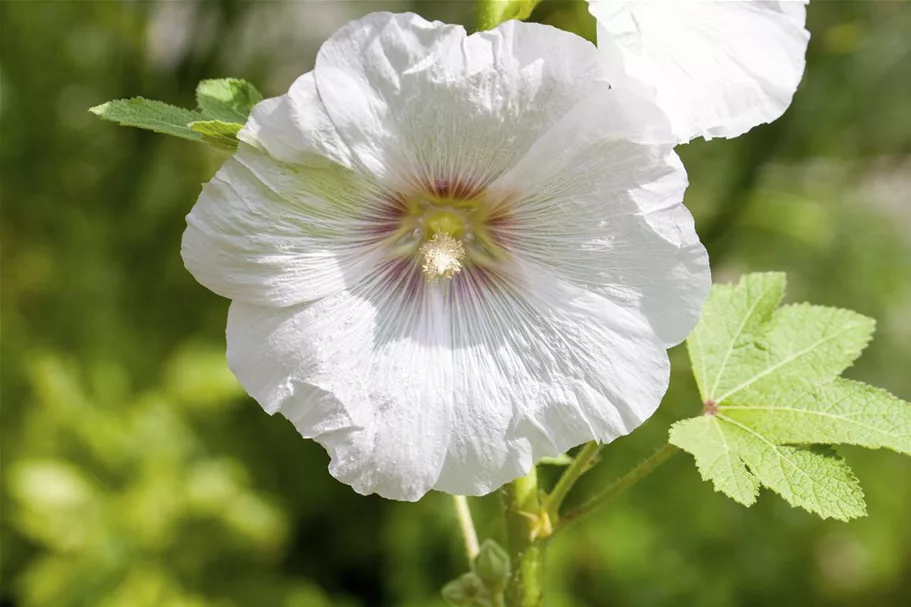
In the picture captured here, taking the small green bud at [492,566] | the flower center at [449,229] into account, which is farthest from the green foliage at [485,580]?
the flower center at [449,229]

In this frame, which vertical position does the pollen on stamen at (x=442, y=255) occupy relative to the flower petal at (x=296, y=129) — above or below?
below

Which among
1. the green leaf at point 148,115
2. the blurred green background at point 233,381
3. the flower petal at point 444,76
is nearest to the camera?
the flower petal at point 444,76

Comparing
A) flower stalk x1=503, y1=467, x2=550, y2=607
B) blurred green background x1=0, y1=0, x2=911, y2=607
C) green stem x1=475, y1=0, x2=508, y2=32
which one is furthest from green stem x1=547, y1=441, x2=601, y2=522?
blurred green background x1=0, y1=0, x2=911, y2=607

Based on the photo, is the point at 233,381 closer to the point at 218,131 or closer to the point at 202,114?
the point at 202,114

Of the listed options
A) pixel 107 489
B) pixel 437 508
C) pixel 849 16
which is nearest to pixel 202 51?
pixel 107 489

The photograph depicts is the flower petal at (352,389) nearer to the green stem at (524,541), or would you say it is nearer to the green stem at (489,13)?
the green stem at (524,541)

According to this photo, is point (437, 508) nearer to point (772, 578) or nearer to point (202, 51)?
point (772, 578)

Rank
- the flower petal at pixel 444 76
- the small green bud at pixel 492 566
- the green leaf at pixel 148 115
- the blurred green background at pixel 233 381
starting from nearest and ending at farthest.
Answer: the flower petal at pixel 444 76, the green leaf at pixel 148 115, the small green bud at pixel 492 566, the blurred green background at pixel 233 381
